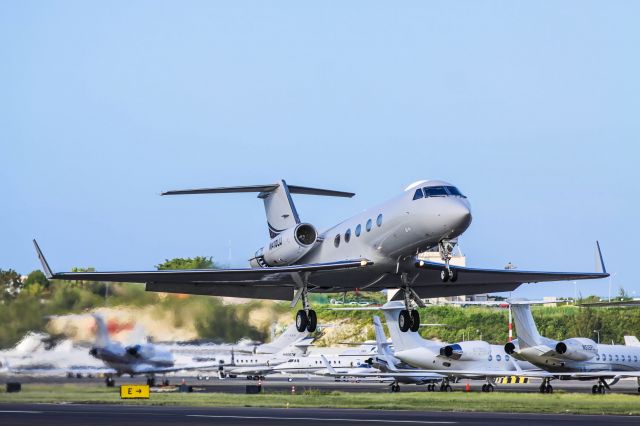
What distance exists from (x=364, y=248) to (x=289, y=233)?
409 cm

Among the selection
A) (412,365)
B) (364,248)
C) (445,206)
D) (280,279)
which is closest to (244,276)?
A: (280,279)

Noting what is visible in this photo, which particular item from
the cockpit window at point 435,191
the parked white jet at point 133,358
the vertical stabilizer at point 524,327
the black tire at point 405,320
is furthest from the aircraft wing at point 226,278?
the vertical stabilizer at point 524,327

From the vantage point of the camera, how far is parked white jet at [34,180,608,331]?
27.7 m

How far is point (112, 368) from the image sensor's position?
50.1 m

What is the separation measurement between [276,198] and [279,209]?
0.55 m

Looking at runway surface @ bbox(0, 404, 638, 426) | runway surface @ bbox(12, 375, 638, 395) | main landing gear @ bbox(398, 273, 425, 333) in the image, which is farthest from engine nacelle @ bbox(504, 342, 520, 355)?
main landing gear @ bbox(398, 273, 425, 333)

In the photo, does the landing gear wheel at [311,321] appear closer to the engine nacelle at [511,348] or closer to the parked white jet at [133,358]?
the parked white jet at [133,358]

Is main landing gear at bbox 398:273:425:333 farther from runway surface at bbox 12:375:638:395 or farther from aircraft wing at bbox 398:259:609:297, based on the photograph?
runway surface at bbox 12:375:638:395

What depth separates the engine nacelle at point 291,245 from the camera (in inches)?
1288

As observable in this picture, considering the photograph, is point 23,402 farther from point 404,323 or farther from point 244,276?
point 404,323

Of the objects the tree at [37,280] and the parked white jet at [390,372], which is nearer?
the tree at [37,280]

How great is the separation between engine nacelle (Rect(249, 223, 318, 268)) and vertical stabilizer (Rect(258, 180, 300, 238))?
3337 millimetres

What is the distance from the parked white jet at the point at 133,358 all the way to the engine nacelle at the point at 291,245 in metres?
10.5

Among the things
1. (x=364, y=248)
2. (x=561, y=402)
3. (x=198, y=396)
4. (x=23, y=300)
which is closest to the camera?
(x=364, y=248)
